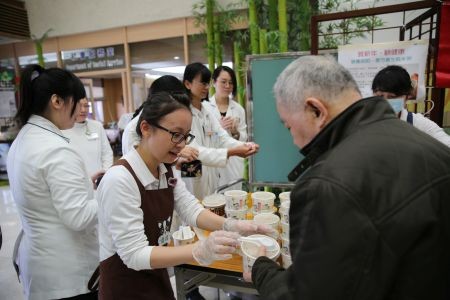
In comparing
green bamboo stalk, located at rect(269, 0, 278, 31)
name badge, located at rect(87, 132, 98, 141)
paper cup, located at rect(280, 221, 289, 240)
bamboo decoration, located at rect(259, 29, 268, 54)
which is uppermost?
green bamboo stalk, located at rect(269, 0, 278, 31)

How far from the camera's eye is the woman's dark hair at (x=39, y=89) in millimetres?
1321

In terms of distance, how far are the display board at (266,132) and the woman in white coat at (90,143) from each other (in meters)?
1.29

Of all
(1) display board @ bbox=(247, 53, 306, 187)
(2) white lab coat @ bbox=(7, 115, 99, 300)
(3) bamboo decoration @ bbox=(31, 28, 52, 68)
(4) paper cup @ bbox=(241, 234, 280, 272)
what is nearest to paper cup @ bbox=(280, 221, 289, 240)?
(4) paper cup @ bbox=(241, 234, 280, 272)

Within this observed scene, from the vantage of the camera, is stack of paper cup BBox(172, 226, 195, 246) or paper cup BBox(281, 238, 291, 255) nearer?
paper cup BBox(281, 238, 291, 255)

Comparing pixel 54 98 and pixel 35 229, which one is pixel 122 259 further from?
pixel 54 98

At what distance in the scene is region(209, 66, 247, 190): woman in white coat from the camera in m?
3.16

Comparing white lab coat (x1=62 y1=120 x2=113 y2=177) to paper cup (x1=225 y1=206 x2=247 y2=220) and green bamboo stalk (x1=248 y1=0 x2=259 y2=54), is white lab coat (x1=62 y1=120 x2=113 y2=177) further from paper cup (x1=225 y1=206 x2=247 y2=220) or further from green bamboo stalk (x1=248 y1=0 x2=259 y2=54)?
green bamboo stalk (x1=248 y1=0 x2=259 y2=54)

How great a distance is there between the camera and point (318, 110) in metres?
0.79

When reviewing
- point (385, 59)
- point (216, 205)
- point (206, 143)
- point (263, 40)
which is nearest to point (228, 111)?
point (206, 143)

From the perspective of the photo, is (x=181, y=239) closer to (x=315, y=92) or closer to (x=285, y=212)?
(x=285, y=212)

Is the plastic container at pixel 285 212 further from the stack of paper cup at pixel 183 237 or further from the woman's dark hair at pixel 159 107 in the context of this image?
the woman's dark hair at pixel 159 107

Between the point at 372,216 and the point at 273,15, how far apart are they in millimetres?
3908

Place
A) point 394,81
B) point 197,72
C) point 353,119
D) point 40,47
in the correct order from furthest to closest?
point 40,47
point 197,72
point 394,81
point 353,119

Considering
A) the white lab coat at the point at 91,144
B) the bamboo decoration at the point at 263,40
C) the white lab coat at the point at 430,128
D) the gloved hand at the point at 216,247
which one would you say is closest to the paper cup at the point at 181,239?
the gloved hand at the point at 216,247
